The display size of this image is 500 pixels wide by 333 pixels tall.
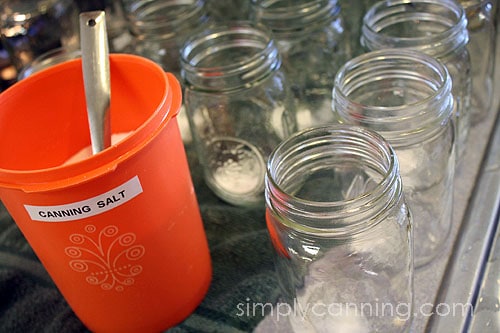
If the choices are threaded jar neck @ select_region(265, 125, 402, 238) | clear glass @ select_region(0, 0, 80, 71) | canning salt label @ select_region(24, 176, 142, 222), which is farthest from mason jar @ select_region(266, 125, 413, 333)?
clear glass @ select_region(0, 0, 80, 71)

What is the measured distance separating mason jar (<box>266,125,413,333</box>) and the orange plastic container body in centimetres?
9

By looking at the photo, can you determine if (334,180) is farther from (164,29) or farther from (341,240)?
(164,29)

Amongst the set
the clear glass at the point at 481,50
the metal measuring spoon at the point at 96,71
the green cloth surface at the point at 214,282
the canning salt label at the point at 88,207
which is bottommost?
the green cloth surface at the point at 214,282

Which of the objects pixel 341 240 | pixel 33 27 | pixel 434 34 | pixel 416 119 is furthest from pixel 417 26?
pixel 33 27

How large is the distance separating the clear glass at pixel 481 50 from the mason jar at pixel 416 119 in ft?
0.54

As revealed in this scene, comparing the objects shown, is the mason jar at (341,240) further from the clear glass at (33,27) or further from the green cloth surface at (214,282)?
the clear glass at (33,27)

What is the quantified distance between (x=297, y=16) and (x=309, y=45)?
0.06m

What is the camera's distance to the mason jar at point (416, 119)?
57 cm

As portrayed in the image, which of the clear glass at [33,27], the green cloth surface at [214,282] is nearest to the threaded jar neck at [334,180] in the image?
the green cloth surface at [214,282]

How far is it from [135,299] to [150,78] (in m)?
0.20

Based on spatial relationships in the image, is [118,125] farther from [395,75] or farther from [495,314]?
[495,314]

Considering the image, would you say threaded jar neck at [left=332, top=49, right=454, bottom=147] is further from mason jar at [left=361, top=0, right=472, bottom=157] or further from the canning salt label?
the canning salt label

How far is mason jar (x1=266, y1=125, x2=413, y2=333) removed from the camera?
0.49 metres

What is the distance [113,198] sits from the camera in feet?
1.62
